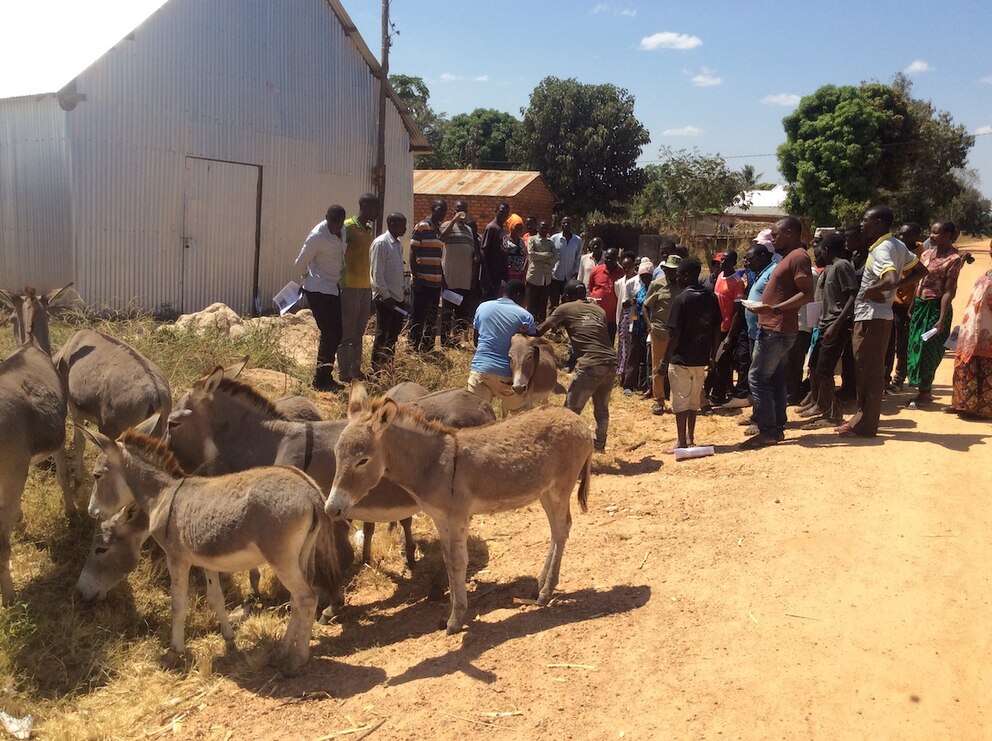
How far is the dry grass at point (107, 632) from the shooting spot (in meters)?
4.81

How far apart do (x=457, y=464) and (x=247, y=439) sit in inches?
66.6

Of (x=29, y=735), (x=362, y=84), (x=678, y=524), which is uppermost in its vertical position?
(x=362, y=84)

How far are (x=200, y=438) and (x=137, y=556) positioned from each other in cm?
96

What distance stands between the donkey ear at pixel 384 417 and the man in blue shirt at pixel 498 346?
2.89m

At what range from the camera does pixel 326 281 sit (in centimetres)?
966

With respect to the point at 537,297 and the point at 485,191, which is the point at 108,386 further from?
the point at 485,191

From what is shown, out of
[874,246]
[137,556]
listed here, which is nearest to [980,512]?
[874,246]

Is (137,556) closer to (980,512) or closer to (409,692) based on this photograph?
(409,692)

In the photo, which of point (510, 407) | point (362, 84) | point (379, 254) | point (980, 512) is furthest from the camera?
point (362, 84)

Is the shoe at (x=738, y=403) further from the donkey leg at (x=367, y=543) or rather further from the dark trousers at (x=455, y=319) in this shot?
the donkey leg at (x=367, y=543)

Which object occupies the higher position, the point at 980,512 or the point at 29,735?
the point at 980,512

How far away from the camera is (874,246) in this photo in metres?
8.13

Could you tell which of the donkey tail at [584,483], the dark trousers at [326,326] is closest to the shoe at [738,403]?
the dark trousers at [326,326]

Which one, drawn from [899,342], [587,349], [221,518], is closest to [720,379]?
[899,342]
